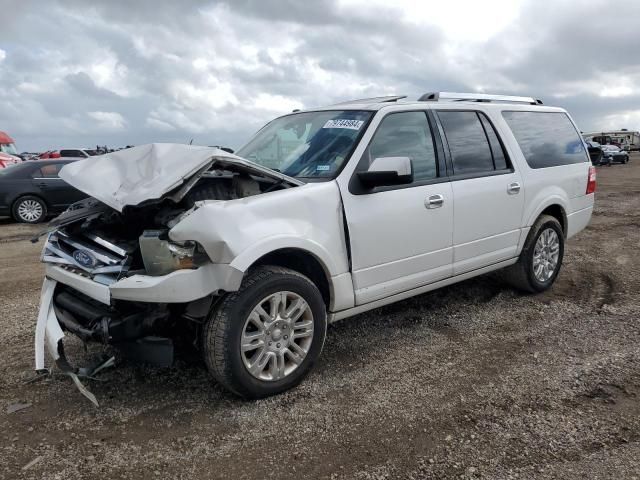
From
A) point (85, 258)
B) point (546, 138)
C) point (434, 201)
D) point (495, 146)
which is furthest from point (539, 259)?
point (85, 258)

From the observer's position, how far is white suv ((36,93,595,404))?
3.01 meters

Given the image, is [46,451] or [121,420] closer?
[46,451]

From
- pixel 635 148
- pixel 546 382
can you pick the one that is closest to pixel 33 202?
pixel 546 382

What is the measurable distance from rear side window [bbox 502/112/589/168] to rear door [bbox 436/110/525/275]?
0.37 metres

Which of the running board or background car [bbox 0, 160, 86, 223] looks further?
background car [bbox 0, 160, 86, 223]

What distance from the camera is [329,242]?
137 inches

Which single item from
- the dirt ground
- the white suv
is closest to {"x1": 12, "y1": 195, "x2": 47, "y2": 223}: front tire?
the dirt ground

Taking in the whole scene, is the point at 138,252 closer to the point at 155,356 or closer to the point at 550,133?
the point at 155,356

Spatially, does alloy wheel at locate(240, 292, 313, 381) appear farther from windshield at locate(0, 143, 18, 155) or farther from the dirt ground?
windshield at locate(0, 143, 18, 155)

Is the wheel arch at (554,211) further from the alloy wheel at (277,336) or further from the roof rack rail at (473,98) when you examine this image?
the alloy wheel at (277,336)

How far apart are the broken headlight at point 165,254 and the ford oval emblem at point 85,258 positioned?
437 millimetres

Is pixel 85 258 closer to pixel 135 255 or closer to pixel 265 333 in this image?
pixel 135 255

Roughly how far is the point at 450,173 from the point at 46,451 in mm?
3389

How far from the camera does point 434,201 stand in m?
4.07
